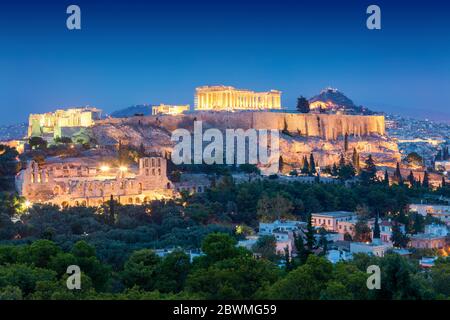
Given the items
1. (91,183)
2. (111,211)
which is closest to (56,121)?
(91,183)

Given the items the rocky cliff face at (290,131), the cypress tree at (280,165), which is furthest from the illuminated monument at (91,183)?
the rocky cliff face at (290,131)

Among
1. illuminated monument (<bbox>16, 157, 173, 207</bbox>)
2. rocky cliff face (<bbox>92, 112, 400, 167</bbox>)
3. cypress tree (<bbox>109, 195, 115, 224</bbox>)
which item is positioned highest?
rocky cliff face (<bbox>92, 112, 400, 167</bbox>)

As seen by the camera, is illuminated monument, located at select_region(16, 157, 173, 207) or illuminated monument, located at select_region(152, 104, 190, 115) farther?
illuminated monument, located at select_region(152, 104, 190, 115)

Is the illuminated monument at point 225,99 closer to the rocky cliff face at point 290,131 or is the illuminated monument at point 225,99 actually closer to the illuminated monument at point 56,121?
the rocky cliff face at point 290,131

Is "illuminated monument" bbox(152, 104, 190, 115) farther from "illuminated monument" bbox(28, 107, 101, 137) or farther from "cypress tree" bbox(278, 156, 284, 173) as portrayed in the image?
"cypress tree" bbox(278, 156, 284, 173)

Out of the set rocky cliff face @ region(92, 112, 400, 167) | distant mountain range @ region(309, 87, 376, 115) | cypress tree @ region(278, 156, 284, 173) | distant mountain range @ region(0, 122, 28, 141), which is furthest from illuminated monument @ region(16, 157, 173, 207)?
distant mountain range @ region(309, 87, 376, 115)
